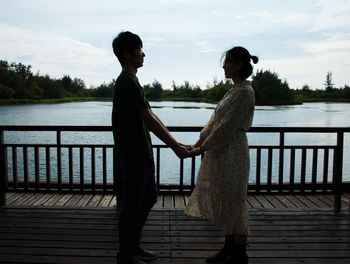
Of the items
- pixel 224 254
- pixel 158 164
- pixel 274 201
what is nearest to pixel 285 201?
pixel 274 201

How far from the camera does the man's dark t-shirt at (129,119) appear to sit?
1.98 m

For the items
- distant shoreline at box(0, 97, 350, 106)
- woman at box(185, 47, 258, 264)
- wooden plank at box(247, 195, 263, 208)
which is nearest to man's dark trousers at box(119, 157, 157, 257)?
woman at box(185, 47, 258, 264)

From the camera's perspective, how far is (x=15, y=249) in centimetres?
254

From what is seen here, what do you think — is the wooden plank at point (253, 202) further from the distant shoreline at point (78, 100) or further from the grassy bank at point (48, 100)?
the grassy bank at point (48, 100)

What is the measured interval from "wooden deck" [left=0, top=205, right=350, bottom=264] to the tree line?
21.6 m

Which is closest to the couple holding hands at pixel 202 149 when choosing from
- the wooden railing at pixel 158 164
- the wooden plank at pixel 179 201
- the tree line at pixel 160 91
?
the wooden railing at pixel 158 164

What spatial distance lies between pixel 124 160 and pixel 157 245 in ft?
2.99

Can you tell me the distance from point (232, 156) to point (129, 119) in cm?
65

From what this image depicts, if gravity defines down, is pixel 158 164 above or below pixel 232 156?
below

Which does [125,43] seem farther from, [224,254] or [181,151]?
[224,254]

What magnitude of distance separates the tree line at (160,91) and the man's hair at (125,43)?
22749 millimetres

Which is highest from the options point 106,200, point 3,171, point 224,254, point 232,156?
point 232,156

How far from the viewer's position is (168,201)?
12.9 feet

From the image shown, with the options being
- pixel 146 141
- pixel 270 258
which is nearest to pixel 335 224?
pixel 270 258
